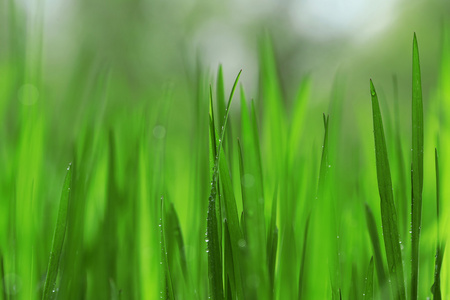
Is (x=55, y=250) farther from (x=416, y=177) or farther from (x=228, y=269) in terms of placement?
(x=416, y=177)

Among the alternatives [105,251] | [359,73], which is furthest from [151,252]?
[359,73]

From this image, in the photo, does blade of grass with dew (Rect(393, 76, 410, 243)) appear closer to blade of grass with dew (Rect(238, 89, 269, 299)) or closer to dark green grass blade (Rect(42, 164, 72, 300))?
blade of grass with dew (Rect(238, 89, 269, 299))

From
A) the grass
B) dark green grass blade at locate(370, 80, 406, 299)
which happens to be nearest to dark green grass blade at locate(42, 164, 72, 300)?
the grass

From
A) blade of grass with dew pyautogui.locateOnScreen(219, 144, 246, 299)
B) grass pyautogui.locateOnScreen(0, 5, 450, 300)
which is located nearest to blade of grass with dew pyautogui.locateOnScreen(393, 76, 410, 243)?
grass pyautogui.locateOnScreen(0, 5, 450, 300)

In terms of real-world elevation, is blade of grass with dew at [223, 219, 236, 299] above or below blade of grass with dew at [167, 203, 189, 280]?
below

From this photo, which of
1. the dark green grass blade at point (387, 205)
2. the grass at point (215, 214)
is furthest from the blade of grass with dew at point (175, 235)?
the dark green grass blade at point (387, 205)

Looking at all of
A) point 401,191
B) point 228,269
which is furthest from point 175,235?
point 401,191

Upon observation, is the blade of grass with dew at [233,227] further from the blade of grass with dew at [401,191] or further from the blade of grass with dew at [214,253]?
the blade of grass with dew at [401,191]

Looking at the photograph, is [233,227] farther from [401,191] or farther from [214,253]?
[401,191]

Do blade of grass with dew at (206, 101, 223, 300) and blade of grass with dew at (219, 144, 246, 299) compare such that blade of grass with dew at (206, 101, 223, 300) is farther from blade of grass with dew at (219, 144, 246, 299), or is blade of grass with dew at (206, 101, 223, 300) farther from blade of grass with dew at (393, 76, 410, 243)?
blade of grass with dew at (393, 76, 410, 243)
